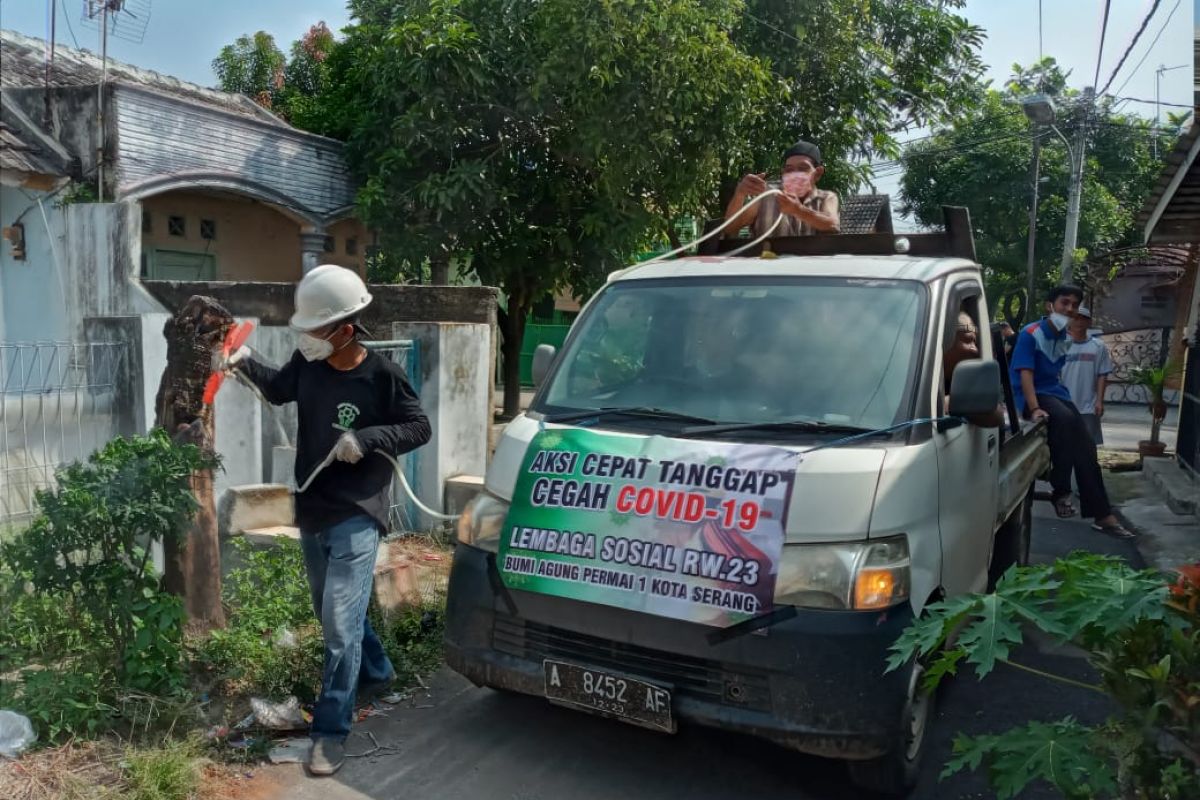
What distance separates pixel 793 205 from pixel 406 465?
10.1ft

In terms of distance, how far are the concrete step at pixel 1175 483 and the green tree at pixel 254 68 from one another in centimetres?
1298

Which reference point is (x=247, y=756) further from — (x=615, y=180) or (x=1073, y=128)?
(x=1073, y=128)

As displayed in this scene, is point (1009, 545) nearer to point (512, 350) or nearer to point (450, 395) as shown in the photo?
point (450, 395)

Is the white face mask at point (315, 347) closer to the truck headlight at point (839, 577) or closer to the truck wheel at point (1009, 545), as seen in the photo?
the truck headlight at point (839, 577)

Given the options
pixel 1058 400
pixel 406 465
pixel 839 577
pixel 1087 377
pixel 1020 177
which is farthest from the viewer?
pixel 1020 177

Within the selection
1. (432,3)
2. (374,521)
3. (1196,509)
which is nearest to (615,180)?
(432,3)

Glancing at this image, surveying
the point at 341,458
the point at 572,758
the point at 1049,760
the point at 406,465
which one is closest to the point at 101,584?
the point at 341,458

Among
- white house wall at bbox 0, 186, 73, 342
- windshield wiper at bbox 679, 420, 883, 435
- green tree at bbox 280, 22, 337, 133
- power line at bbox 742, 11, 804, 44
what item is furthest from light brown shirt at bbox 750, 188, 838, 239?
green tree at bbox 280, 22, 337, 133

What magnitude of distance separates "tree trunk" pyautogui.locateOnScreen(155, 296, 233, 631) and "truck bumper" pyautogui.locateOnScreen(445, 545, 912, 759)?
5.87 feet

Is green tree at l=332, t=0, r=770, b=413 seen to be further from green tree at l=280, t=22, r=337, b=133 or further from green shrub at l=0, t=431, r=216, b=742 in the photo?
green shrub at l=0, t=431, r=216, b=742

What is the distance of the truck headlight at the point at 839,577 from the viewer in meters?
3.10

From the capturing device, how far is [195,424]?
13.9 ft

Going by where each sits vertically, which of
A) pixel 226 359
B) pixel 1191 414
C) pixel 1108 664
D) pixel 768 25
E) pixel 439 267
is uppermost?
pixel 768 25

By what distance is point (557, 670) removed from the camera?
3434 mm
